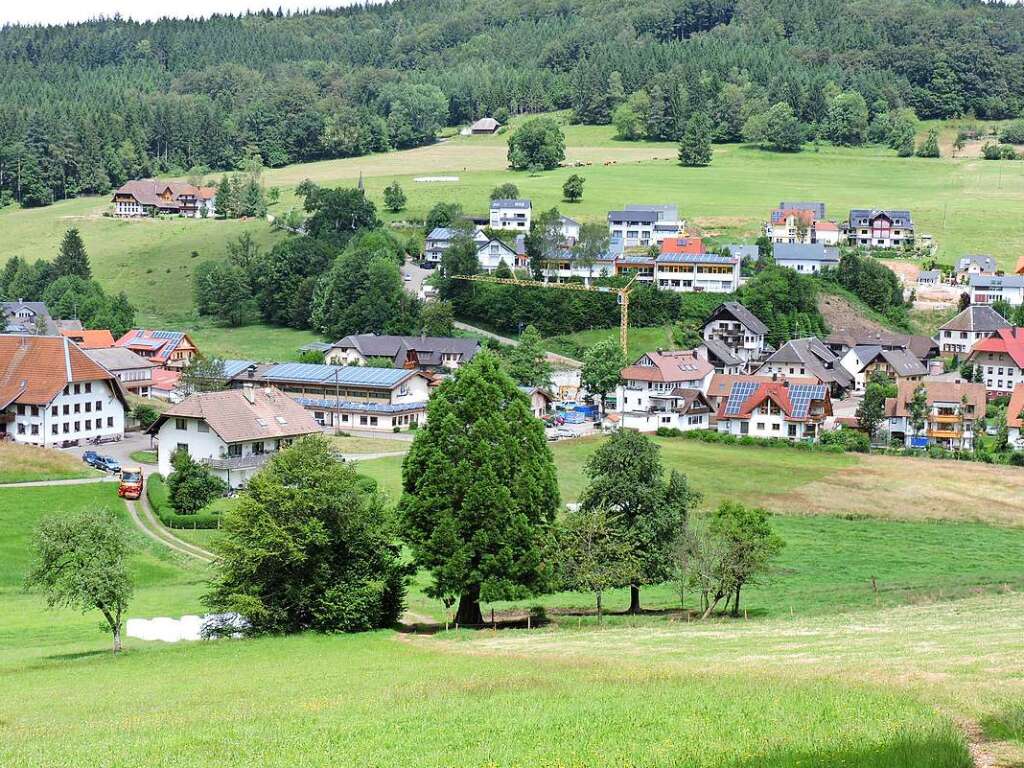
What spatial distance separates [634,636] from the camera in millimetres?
29922

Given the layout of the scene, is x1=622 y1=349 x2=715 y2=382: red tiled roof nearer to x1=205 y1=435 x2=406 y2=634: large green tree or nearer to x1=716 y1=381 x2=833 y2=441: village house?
x1=716 y1=381 x2=833 y2=441: village house

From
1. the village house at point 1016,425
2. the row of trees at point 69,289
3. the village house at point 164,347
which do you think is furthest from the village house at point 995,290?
the row of trees at point 69,289

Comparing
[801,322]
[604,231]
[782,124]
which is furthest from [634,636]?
[782,124]

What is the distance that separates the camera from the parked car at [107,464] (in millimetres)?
61031

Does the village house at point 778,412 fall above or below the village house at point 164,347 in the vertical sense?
below

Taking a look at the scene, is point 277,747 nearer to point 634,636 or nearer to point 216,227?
point 634,636

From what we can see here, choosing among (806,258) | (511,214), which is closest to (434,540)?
(806,258)

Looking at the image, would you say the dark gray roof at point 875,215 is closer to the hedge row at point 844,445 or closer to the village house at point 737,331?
the village house at point 737,331

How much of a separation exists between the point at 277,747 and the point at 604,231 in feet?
313

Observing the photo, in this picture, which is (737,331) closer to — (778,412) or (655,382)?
(655,382)

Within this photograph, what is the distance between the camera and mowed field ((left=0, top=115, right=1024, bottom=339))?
125m

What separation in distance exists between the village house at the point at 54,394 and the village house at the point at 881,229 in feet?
246

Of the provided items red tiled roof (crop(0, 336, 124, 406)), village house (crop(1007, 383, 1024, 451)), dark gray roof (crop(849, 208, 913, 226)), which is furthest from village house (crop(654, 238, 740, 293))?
red tiled roof (crop(0, 336, 124, 406))

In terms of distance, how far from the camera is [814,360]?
9131 centimetres
